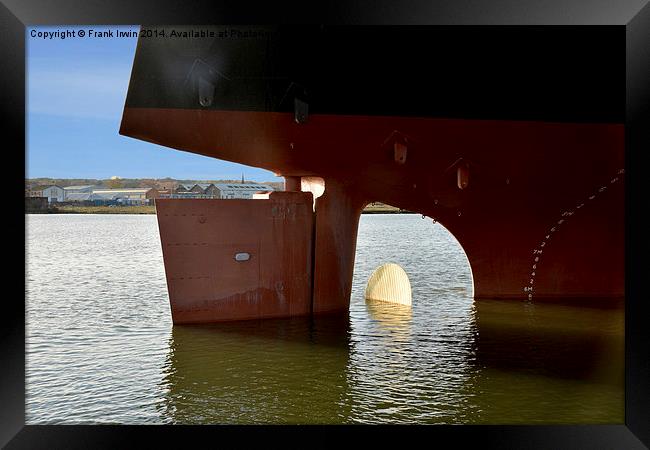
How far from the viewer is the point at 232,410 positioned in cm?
477

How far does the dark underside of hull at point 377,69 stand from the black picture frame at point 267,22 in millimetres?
3646

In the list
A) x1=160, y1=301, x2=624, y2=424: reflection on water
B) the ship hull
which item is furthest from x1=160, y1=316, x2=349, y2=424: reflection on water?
the ship hull

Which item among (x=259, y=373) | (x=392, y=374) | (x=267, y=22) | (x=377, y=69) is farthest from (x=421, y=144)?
(x=267, y=22)

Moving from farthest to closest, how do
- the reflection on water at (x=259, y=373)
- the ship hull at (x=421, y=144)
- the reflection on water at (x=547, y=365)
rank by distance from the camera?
the ship hull at (x=421, y=144) → the reflection on water at (x=547, y=365) → the reflection on water at (x=259, y=373)

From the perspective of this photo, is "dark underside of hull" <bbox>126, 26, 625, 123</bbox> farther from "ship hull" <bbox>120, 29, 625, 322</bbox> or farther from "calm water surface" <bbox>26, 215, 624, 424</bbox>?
"calm water surface" <bbox>26, 215, 624, 424</bbox>

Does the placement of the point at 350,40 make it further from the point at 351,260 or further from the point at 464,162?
the point at 351,260

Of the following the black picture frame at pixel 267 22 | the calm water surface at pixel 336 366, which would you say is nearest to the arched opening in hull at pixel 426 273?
the calm water surface at pixel 336 366

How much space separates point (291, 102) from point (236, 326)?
290cm

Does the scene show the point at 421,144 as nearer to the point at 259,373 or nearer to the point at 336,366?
the point at 336,366

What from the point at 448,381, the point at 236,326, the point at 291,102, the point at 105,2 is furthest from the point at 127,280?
the point at 105,2

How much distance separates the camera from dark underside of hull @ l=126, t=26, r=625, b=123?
6.72 metres

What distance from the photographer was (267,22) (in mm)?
3080

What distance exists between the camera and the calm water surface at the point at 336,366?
189 inches

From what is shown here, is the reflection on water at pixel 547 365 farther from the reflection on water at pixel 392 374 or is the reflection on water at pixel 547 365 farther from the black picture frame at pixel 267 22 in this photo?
the black picture frame at pixel 267 22
